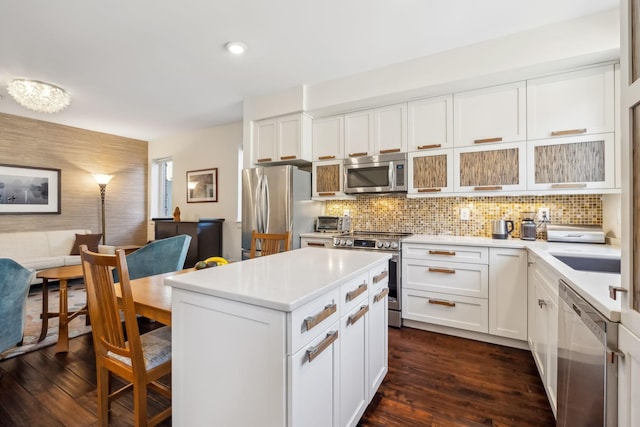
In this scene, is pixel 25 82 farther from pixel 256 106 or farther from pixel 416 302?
pixel 416 302

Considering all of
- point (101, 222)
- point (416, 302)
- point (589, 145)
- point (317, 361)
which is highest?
point (589, 145)

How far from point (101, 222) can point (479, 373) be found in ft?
19.8

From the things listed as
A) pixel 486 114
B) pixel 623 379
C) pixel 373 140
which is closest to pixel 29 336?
pixel 373 140

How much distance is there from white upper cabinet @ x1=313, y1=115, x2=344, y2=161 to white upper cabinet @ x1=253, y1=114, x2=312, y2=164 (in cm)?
9

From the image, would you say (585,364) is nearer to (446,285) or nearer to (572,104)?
(446,285)

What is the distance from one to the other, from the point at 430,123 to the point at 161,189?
5.39 metres

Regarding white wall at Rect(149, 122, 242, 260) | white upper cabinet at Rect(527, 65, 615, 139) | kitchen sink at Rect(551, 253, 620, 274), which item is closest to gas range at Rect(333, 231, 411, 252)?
kitchen sink at Rect(551, 253, 620, 274)

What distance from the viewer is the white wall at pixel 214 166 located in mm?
4797

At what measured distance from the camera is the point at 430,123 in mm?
2945

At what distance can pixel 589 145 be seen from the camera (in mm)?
2311


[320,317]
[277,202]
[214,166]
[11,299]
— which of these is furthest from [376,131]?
[11,299]

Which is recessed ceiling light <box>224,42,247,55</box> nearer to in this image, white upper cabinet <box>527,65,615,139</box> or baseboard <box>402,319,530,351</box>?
white upper cabinet <box>527,65,615,139</box>

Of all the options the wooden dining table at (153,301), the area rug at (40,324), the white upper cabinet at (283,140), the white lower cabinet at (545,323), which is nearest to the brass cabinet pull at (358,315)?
the wooden dining table at (153,301)

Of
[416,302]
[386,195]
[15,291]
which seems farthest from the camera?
[386,195]
